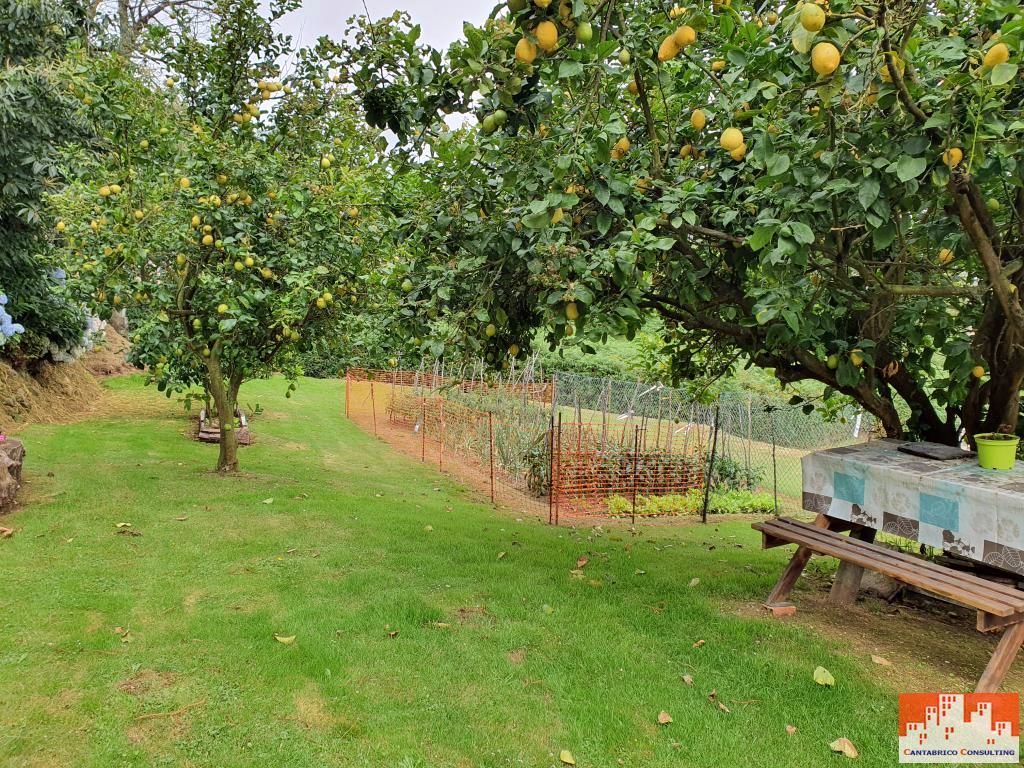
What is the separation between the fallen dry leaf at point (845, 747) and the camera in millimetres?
2809

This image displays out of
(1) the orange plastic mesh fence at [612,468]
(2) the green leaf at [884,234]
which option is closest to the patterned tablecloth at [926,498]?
(2) the green leaf at [884,234]

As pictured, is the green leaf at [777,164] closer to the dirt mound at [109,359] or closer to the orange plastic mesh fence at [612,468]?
the orange plastic mesh fence at [612,468]

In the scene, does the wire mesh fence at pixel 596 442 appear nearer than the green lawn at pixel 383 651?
No

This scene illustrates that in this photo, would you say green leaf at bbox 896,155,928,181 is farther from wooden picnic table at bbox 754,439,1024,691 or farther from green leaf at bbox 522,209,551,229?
wooden picnic table at bbox 754,439,1024,691

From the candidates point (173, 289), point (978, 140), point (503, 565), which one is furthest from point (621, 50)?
point (173, 289)

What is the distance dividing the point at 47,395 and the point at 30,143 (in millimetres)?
4807

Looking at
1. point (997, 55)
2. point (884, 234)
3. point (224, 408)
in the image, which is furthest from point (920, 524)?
point (224, 408)

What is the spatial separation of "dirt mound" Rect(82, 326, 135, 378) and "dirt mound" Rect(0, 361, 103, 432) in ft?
8.38

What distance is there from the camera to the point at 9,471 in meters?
6.20

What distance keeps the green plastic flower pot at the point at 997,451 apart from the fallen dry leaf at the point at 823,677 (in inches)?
58.8

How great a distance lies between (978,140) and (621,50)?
4.57 feet

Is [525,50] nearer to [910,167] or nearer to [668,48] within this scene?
Result: [668,48]

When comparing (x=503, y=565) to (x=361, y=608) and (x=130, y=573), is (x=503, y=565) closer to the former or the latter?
(x=361, y=608)

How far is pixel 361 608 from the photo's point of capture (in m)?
4.19
